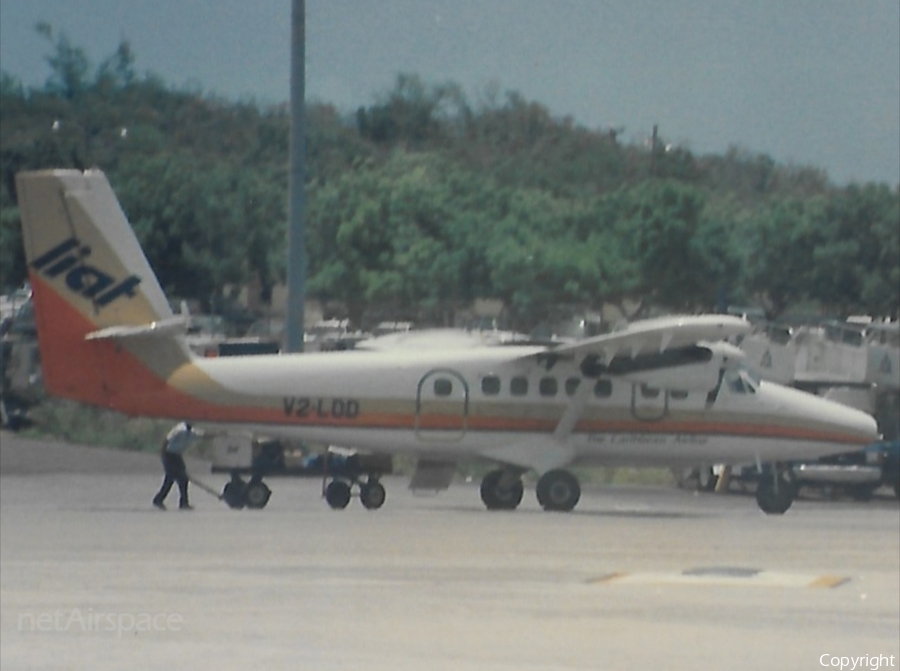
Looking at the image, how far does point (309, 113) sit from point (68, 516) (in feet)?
26.6

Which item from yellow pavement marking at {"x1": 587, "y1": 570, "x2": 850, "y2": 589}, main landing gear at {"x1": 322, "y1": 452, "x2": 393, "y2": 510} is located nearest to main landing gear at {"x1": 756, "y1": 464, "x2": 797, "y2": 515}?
main landing gear at {"x1": 322, "y1": 452, "x2": 393, "y2": 510}

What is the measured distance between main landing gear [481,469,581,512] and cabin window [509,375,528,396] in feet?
3.27

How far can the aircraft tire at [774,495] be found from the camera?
71.9 ft

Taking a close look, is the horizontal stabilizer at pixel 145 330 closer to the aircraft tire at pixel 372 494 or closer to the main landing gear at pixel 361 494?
the main landing gear at pixel 361 494

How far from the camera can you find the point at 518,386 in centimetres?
2128

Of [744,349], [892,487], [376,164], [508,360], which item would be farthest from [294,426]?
[892,487]

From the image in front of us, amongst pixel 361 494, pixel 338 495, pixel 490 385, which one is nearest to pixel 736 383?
pixel 490 385

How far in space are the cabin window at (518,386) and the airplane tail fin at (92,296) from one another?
3852mm

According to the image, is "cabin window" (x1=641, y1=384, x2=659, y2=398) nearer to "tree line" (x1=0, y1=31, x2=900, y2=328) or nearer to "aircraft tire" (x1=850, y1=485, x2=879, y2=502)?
"tree line" (x1=0, y1=31, x2=900, y2=328)

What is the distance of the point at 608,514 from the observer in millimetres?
20891

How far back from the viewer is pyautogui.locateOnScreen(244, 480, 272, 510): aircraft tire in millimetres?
20719

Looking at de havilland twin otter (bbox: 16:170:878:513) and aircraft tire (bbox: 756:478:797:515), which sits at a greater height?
de havilland twin otter (bbox: 16:170:878:513)

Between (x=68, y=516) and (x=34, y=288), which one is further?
(x=34, y=288)

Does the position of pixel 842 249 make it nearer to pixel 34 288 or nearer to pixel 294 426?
pixel 294 426
